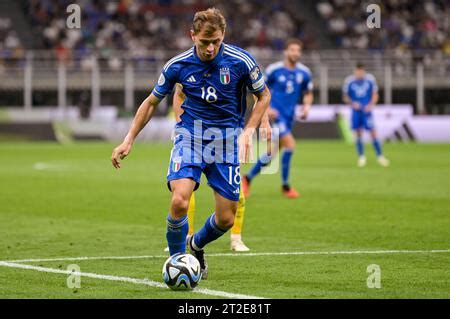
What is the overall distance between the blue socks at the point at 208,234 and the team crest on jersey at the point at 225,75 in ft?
3.83

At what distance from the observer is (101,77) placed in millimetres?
39875

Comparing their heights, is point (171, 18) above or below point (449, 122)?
above

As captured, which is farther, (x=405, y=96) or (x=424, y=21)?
(x=424, y=21)

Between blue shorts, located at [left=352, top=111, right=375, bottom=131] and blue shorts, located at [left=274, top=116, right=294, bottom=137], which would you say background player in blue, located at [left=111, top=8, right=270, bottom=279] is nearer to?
blue shorts, located at [left=274, top=116, right=294, bottom=137]

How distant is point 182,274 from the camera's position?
7906 mm

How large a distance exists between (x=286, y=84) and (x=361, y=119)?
33.3ft

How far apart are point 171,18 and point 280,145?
90.7ft

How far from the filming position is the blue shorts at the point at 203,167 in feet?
27.1

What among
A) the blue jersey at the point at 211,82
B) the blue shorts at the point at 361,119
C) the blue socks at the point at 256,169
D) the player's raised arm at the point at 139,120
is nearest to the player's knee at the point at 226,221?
the blue jersey at the point at 211,82

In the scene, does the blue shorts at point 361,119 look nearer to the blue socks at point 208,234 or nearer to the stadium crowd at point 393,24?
the stadium crowd at point 393,24

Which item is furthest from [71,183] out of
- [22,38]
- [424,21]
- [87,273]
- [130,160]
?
[424,21]

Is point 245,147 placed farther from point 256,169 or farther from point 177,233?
point 256,169
